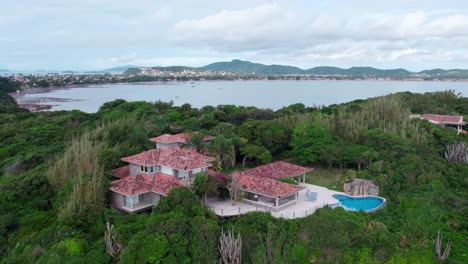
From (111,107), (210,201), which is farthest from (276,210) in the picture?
(111,107)

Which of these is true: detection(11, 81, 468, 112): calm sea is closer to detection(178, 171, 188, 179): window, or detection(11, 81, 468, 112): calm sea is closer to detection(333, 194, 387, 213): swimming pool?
detection(333, 194, 387, 213): swimming pool

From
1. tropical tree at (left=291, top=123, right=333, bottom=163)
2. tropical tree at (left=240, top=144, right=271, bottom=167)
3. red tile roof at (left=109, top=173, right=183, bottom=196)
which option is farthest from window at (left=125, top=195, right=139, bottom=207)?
tropical tree at (left=291, top=123, right=333, bottom=163)

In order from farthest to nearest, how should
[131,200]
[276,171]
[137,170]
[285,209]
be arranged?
[276,171] → [137,170] → [131,200] → [285,209]

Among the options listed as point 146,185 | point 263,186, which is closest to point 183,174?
point 146,185

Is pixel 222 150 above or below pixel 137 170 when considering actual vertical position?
above

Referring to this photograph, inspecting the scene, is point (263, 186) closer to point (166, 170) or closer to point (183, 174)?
point (183, 174)

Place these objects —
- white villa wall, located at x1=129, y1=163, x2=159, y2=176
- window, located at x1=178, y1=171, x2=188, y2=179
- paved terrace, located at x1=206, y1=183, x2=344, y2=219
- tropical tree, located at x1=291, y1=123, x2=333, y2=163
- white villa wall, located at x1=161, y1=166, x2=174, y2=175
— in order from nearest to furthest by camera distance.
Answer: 1. paved terrace, located at x1=206, y1=183, x2=344, y2=219
2. window, located at x1=178, y1=171, x2=188, y2=179
3. white villa wall, located at x1=161, y1=166, x2=174, y2=175
4. white villa wall, located at x1=129, y1=163, x2=159, y2=176
5. tropical tree, located at x1=291, y1=123, x2=333, y2=163

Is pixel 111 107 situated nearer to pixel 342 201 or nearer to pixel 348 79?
pixel 342 201
